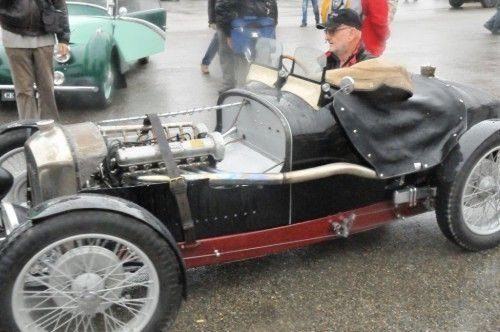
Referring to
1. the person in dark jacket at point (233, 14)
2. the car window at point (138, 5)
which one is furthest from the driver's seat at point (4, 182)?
the car window at point (138, 5)

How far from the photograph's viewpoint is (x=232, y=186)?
2.54m

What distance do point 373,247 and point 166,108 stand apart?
379 cm

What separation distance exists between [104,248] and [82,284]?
0.16 m

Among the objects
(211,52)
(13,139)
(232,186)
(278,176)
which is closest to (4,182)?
(13,139)

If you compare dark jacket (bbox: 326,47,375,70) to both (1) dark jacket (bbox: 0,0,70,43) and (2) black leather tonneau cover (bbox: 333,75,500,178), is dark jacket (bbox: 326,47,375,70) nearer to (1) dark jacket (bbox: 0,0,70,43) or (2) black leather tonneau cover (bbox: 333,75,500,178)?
(2) black leather tonneau cover (bbox: 333,75,500,178)

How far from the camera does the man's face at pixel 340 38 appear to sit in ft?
10.8

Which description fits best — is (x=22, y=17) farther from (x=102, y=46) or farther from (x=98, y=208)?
(x=98, y=208)

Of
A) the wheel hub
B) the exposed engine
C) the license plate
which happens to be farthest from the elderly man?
the license plate

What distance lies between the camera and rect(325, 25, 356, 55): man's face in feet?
10.8

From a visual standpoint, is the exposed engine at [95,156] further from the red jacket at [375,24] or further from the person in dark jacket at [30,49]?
the red jacket at [375,24]

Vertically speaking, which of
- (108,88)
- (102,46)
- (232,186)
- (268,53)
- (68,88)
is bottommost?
(108,88)

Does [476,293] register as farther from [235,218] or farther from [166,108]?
[166,108]

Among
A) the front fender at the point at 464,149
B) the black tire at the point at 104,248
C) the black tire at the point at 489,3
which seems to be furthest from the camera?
the black tire at the point at 489,3

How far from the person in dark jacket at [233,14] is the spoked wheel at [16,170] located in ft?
9.51
